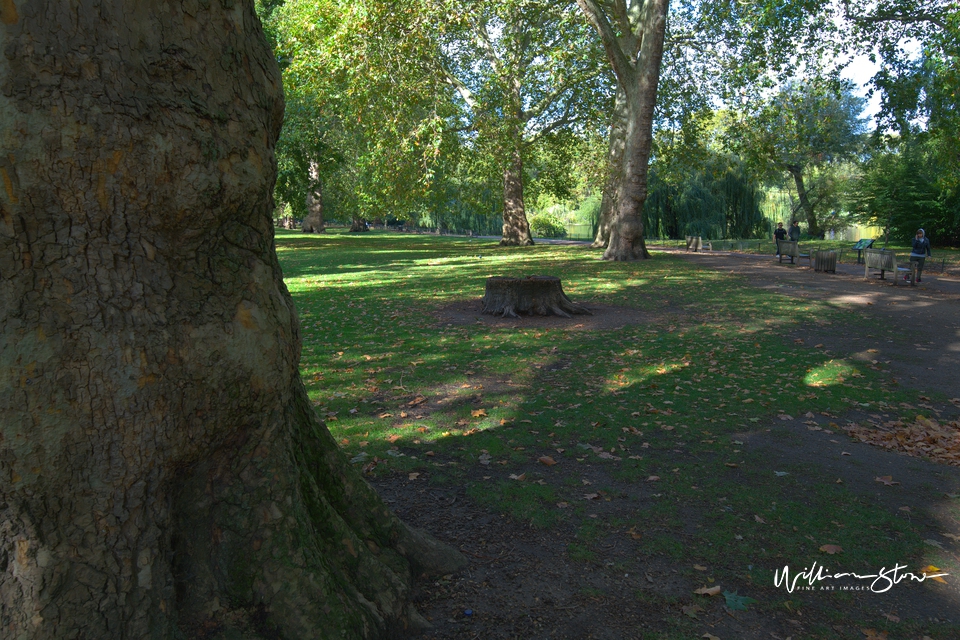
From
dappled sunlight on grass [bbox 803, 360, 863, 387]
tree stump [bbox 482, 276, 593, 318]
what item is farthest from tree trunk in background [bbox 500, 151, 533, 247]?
dappled sunlight on grass [bbox 803, 360, 863, 387]

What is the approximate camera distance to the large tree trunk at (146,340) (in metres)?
2.17

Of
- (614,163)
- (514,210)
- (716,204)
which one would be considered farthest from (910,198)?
(514,210)

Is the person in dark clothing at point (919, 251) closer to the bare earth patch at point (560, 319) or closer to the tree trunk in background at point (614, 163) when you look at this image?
the tree trunk in background at point (614, 163)

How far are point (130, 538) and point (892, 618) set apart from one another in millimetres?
3486

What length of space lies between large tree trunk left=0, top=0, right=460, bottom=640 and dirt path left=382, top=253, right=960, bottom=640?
32.2 inches

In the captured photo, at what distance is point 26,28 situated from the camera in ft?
7.02

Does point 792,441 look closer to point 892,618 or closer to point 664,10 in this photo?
point 892,618

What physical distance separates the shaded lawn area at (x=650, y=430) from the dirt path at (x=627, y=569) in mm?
36

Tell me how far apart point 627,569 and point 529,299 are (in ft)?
28.9

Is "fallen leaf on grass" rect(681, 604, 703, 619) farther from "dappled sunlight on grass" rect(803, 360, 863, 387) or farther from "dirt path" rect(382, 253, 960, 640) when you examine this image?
"dappled sunlight on grass" rect(803, 360, 863, 387)

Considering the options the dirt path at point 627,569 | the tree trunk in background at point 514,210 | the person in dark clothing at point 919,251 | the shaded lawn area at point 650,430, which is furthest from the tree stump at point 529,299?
the tree trunk in background at point 514,210

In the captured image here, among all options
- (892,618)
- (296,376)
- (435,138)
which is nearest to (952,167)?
(435,138)

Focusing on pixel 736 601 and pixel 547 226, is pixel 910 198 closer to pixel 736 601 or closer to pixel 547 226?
pixel 547 226

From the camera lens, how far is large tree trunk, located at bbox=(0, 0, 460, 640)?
2.17 metres
